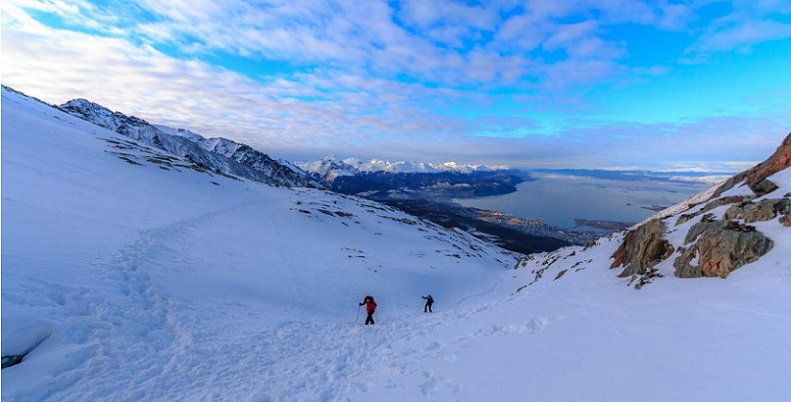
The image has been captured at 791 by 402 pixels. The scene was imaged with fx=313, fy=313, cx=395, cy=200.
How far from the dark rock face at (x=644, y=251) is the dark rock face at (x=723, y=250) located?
187 centimetres

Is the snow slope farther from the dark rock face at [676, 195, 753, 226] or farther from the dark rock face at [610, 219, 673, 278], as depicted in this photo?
the dark rock face at [676, 195, 753, 226]

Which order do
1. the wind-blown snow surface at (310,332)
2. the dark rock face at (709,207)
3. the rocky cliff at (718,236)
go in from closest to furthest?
1. the wind-blown snow surface at (310,332)
2. the rocky cliff at (718,236)
3. the dark rock face at (709,207)

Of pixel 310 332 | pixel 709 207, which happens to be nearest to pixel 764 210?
pixel 709 207

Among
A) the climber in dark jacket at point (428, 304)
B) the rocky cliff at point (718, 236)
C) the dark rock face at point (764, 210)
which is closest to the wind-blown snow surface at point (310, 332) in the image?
the rocky cliff at point (718, 236)

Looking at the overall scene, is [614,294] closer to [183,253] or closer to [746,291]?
[746,291]

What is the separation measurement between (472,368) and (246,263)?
21.2m

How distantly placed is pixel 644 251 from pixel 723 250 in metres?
5.19

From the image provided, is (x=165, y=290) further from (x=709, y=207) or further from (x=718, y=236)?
(x=709, y=207)

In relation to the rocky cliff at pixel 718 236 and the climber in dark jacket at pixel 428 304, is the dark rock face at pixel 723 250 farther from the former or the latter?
the climber in dark jacket at pixel 428 304

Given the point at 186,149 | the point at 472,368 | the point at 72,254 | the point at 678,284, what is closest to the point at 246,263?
the point at 72,254

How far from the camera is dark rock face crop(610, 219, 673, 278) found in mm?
16641

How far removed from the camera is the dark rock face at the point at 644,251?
16641mm

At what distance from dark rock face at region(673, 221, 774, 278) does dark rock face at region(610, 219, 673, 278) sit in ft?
6.15

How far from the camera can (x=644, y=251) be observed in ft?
58.2
